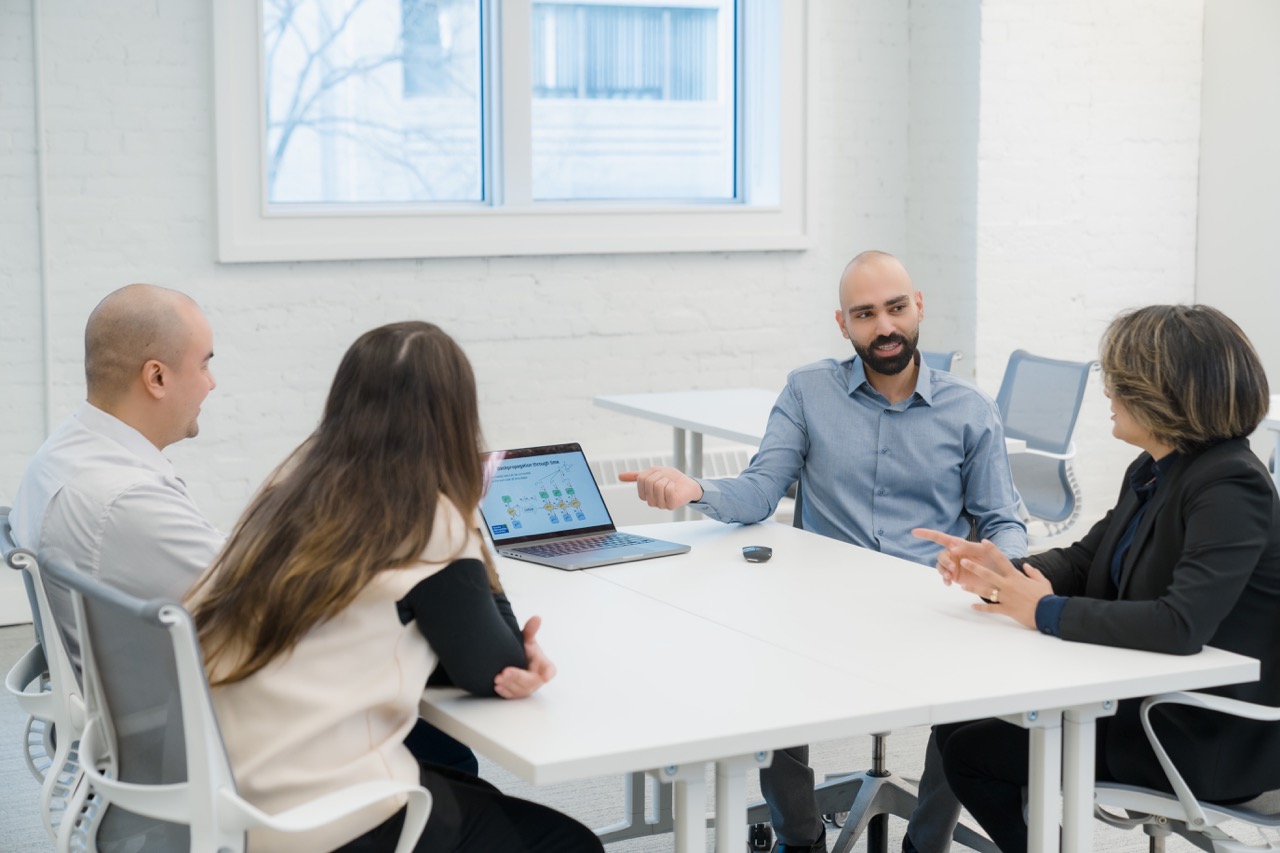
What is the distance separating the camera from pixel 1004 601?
219 centimetres

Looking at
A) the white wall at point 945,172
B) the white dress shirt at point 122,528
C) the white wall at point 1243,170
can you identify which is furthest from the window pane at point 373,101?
the white dress shirt at point 122,528

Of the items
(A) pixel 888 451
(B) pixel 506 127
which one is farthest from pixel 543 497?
(B) pixel 506 127

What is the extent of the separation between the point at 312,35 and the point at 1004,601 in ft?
12.8

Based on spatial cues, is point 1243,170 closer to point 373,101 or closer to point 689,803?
point 373,101

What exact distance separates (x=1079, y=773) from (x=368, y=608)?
98 centimetres

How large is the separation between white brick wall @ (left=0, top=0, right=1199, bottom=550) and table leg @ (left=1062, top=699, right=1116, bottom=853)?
3.68m

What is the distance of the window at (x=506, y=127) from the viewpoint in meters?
5.15

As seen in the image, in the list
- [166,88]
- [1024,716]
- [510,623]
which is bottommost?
[1024,716]

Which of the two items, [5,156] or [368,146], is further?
[368,146]

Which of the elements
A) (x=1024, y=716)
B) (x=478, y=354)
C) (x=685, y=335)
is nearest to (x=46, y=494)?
(x=1024, y=716)

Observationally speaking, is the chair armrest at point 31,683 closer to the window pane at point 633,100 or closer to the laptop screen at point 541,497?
the laptop screen at point 541,497

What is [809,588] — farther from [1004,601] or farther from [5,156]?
[5,156]

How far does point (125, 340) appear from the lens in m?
2.24

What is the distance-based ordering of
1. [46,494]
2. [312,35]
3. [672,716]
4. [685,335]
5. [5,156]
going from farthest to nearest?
[685,335], [312,35], [5,156], [46,494], [672,716]
